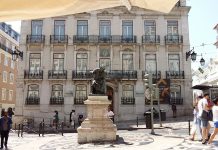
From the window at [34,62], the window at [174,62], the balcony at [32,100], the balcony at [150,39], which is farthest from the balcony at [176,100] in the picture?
the window at [34,62]

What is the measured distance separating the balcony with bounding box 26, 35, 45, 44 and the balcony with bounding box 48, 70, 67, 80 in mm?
3443

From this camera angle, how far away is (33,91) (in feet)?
91.7

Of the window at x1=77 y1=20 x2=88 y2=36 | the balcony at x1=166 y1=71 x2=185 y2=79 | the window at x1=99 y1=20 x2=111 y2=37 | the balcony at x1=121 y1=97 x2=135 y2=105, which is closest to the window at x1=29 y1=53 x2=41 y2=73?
the window at x1=77 y1=20 x2=88 y2=36

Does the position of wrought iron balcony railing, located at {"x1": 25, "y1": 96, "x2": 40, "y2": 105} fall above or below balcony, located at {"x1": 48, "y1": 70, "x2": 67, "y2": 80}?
below

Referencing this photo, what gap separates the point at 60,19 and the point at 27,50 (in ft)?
16.0

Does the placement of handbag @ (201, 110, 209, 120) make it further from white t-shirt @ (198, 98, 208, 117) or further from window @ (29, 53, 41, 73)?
window @ (29, 53, 41, 73)

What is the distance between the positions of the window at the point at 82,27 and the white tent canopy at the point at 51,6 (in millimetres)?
27658

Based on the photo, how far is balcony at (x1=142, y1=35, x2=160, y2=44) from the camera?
28533 mm

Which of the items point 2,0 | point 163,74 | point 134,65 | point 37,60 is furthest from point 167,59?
point 2,0

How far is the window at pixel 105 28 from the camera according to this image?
29.1m

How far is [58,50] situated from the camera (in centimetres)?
2869

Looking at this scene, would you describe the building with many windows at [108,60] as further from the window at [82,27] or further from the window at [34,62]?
the window at [82,27]

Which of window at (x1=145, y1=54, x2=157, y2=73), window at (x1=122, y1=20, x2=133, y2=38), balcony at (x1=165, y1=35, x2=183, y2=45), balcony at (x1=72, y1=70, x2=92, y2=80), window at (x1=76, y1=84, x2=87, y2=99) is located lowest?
window at (x1=76, y1=84, x2=87, y2=99)

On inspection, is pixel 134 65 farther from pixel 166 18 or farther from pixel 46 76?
pixel 46 76
